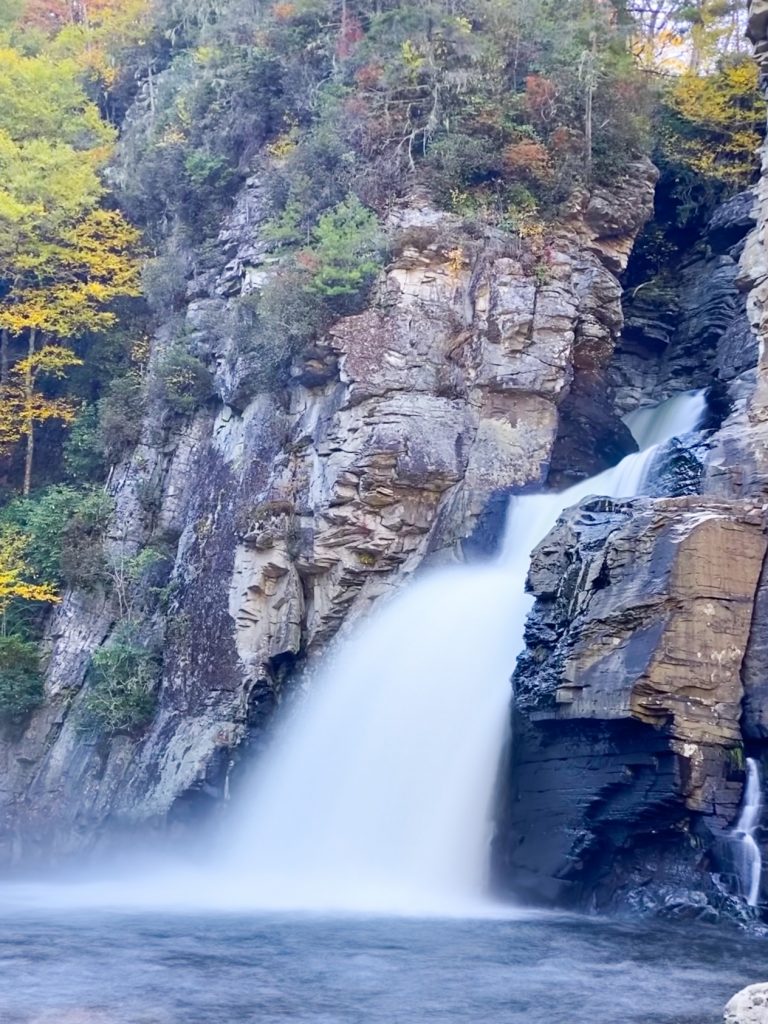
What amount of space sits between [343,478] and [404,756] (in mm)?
5118

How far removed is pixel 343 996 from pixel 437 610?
8.81m

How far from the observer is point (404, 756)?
1667 cm

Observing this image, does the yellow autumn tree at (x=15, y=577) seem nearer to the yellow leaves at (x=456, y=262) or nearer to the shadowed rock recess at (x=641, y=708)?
the yellow leaves at (x=456, y=262)

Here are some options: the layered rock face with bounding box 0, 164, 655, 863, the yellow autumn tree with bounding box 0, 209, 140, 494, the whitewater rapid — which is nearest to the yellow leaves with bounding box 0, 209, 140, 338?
the yellow autumn tree with bounding box 0, 209, 140, 494

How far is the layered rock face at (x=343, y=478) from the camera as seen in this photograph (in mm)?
19844

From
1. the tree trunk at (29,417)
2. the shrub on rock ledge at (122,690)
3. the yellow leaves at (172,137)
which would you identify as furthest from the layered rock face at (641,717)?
the yellow leaves at (172,137)

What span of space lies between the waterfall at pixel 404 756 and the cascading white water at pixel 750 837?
10.9ft

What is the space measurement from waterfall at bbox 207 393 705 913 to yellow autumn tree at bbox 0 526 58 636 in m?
7.17

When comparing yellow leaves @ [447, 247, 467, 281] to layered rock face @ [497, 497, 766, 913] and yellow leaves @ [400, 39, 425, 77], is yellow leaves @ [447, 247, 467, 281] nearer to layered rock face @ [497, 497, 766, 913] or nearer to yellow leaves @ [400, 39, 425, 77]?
yellow leaves @ [400, 39, 425, 77]

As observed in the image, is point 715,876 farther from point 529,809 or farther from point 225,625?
point 225,625

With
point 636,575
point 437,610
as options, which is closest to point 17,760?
point 437,610

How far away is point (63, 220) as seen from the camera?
2820 cm

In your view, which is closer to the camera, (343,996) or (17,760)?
(343,996)

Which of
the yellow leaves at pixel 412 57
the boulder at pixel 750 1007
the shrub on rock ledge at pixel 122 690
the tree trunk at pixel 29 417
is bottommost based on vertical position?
the boulder at pixel 750 1007
